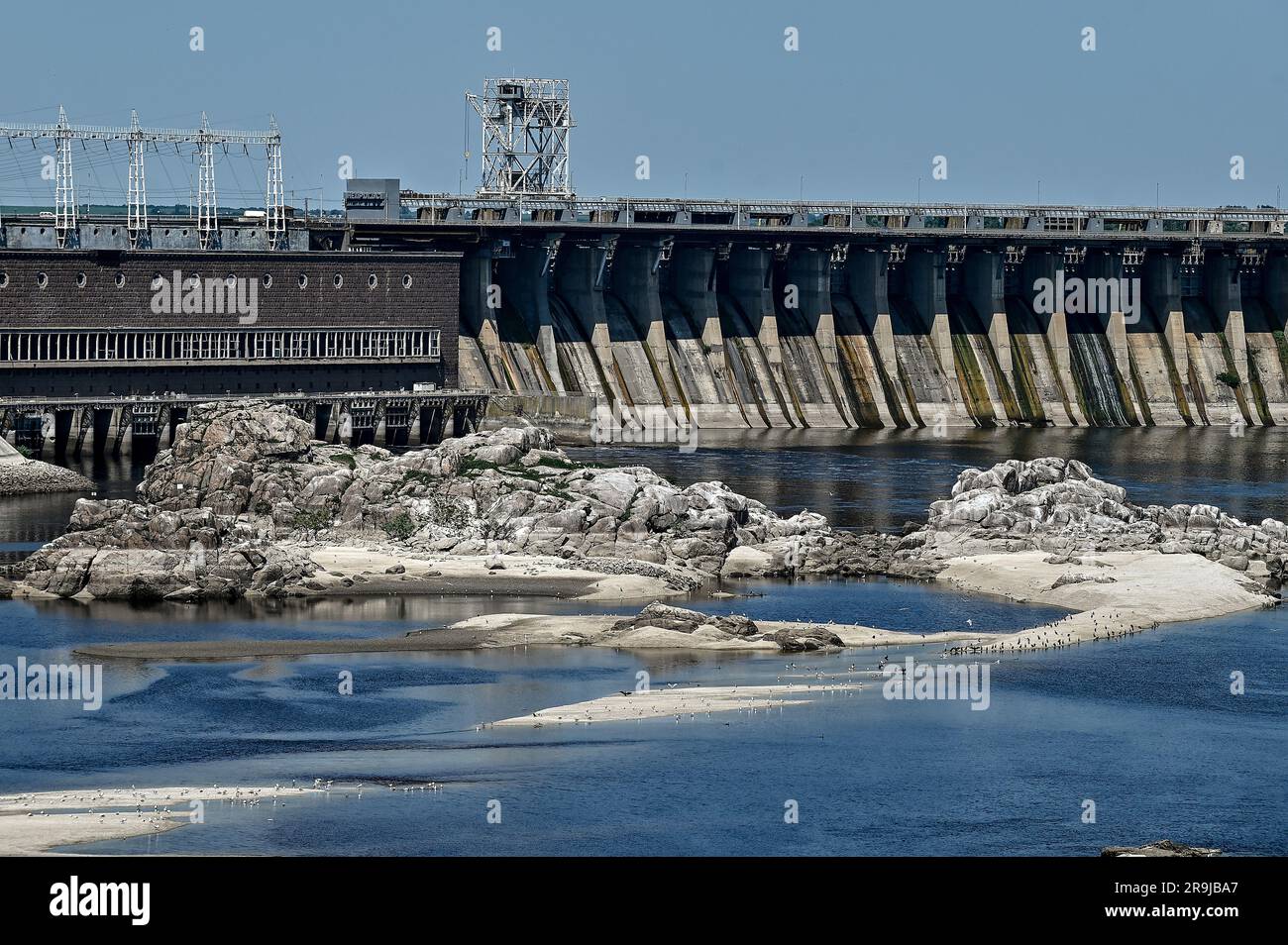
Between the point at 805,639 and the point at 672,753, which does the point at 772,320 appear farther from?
the point at 672,753

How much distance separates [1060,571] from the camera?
106m

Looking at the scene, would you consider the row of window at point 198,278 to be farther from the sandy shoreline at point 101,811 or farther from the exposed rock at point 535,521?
the sandy shoreline at point 101,811

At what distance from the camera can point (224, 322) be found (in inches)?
6097

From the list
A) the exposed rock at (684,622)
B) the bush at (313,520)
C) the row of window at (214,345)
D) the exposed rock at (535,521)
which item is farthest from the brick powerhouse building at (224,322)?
the exposed rock at (684,622)

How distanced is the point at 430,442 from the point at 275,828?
98.2 metres

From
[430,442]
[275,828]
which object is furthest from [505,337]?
[275,828]

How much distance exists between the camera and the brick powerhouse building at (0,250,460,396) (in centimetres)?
14688

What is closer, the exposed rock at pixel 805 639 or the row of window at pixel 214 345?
the exposed rock at pixel 805 639

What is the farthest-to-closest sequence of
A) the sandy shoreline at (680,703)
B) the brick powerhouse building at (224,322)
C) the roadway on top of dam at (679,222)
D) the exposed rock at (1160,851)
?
the roadway on top of dam at (679,222) < the brick powerhouse building at (224,322) < the sandy shoreline at (680,703) < the exposed rock at (1160,851)

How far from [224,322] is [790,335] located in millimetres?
53561

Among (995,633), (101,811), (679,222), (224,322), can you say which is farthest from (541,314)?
(101,811)

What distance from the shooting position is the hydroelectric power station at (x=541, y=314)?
493ft

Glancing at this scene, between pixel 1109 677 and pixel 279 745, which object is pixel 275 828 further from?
pixel 1109 677

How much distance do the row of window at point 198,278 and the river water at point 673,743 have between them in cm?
5447
